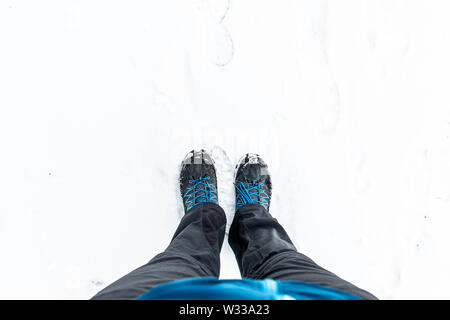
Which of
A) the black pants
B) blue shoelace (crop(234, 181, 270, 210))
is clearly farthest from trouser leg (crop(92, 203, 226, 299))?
blue shoelace (crop(234, 181, 270, 210))

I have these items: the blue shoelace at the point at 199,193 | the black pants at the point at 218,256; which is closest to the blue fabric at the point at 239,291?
the black pants at the point at 218,256

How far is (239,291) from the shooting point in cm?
47

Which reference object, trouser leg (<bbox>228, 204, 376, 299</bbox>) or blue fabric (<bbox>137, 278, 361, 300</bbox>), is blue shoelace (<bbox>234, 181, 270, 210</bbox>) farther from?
blue fabric (<bbox>137, 278, 361, 300</bbox>)

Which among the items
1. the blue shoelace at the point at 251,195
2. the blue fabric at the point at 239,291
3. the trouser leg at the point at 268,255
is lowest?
the trouser leg at the point at 268,255

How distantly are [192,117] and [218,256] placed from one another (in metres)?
0.45

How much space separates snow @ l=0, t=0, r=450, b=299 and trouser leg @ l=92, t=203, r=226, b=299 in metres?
0.17

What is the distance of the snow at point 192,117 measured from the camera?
1004 mm

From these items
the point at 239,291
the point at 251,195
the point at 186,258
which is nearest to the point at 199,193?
the point at 251,195

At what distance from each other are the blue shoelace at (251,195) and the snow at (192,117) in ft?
0.37

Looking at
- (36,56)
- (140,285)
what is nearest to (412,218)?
(140,285)

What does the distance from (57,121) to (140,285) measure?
27.0 inches

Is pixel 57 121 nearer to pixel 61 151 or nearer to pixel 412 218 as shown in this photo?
pixel 61 151

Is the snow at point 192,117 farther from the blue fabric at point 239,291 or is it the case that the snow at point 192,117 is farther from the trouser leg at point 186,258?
the blue fabric at point 239,291

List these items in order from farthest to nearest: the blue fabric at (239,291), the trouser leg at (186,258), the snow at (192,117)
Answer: the snow at (192,117) < the trouser leg at (186,258) < the blue fabric at (239,291)
